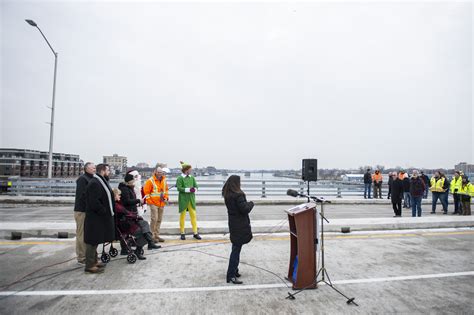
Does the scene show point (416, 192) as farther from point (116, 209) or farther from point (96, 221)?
point (96, 221)

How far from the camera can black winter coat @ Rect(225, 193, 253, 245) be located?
168 inches

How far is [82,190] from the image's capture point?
5.01m

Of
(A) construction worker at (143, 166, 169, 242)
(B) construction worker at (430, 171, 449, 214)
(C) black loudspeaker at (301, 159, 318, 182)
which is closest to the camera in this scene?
(A) construction worker at (143, 166, 169, 242)

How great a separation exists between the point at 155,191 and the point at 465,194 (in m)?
12.4

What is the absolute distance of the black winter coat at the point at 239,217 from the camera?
4.27m

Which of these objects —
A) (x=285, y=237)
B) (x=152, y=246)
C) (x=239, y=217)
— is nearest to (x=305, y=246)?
(x=239, y=217)

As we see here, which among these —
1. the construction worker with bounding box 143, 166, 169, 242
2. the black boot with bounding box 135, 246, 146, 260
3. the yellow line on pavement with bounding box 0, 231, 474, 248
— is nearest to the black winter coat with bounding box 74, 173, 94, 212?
the black boot with bounding box 135, 246, 146, 260

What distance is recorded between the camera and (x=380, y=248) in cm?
637

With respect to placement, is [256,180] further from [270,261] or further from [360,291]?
[360,291]

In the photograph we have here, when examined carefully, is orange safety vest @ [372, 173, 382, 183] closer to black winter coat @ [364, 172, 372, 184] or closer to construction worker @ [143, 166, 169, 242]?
black winter coat @ [364, 172, 372, 184]

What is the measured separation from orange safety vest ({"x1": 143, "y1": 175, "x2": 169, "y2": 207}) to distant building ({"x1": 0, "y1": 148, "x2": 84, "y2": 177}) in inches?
5543

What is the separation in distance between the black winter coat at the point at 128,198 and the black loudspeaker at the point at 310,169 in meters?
8.44

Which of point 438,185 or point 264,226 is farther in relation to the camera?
point 438,185

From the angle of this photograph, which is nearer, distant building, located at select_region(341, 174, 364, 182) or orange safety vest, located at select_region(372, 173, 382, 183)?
orange safety vest, located at select_region(372, 173, 382, 183)
